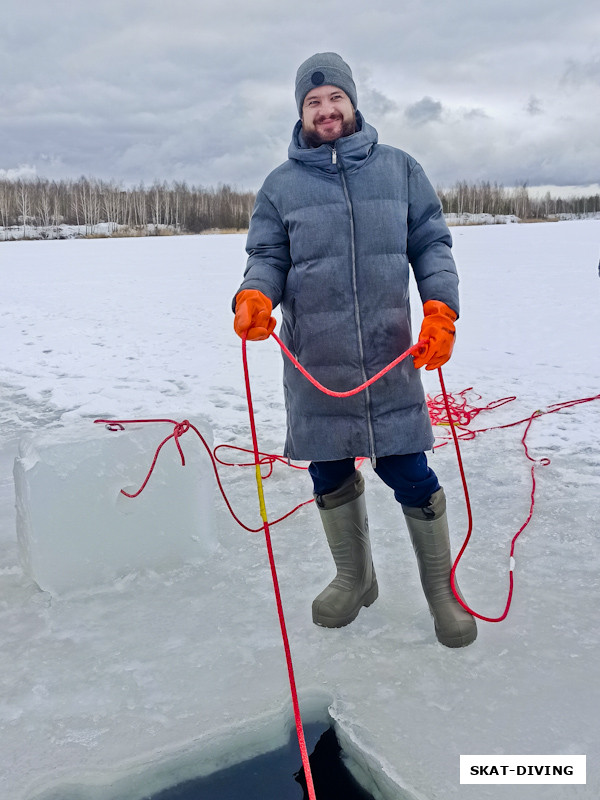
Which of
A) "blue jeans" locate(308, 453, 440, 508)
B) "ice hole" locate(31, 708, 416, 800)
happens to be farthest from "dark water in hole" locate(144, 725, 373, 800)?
"blue jeans" locate(308, 453, 440, 508)

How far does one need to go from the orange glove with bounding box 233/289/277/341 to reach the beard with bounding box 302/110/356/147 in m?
0.46

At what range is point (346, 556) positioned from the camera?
2182mm

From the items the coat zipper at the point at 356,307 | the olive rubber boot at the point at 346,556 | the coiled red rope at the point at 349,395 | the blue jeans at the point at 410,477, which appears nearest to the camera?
the coiled red rope at the point at 349,395

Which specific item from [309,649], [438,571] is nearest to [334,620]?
[309,649]

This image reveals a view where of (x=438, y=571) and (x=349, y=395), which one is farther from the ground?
(x=349, y=395)

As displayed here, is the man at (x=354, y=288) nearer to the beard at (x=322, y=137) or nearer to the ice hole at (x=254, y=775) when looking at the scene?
the beard at (x=322, y=137)

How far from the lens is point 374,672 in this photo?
189cm

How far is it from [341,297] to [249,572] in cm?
106

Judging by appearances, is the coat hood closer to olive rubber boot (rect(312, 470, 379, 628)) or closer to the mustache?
the mustache

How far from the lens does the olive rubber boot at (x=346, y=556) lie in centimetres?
212

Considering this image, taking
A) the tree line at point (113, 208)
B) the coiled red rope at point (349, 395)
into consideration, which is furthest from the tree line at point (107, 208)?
the coiled red rope at point (349, 395)

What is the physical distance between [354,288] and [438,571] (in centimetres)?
85

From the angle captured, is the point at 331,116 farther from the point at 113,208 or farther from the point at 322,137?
the point at 113,208

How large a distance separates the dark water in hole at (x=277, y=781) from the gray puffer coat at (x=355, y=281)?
2.47 ft
